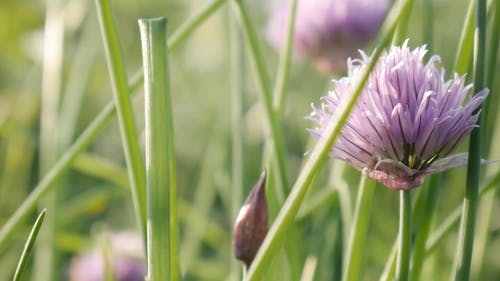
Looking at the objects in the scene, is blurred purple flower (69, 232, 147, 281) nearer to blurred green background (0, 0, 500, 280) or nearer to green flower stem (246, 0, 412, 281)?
blurred green background (0, 0, 500, 280)

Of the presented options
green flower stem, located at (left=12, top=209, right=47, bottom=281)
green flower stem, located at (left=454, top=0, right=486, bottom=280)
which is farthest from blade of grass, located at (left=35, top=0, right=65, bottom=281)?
green flower stem, located at (left=454, top=0, right=486, bottom=280)

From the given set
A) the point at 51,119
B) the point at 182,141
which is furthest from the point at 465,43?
the point at 182,141

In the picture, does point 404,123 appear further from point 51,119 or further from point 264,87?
point 51,119

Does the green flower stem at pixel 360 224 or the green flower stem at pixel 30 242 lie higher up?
the green flower stem at pixel 360 224

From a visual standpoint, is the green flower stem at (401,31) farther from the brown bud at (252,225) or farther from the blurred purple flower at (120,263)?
the blurred purple flower at (120,263)

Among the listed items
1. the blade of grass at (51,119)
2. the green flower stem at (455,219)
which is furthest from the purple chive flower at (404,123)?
the blade of grass at (51,119)
